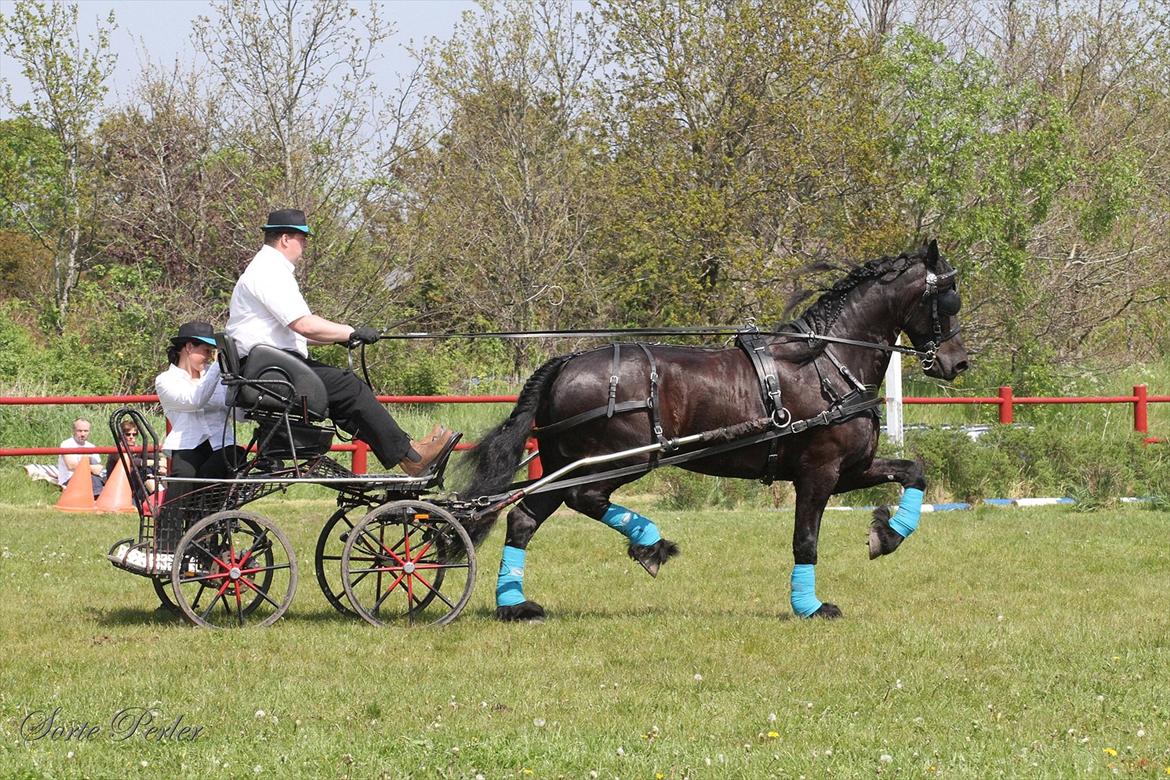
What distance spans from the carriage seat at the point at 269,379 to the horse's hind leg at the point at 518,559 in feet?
4.90

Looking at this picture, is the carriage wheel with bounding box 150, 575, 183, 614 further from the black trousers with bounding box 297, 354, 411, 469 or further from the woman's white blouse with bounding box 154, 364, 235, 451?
the black trousers with bounding box 297, 354, 411, 469

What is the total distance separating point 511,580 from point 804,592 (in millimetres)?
1734

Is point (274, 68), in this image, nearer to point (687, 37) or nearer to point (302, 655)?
point (687, 37)

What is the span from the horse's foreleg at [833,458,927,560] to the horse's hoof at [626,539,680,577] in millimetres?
1144

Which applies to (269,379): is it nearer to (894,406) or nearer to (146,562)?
(146,562)

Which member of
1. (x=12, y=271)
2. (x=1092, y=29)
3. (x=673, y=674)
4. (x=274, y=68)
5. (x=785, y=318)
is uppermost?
(x=1092, y=29)

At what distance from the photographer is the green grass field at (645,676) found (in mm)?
5227

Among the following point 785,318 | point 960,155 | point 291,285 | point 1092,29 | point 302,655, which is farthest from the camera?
point 1092,29

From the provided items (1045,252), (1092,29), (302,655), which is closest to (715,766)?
(302,655)

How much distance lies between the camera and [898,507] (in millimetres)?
8625

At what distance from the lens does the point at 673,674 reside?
22.0ft

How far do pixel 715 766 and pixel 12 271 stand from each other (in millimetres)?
31096

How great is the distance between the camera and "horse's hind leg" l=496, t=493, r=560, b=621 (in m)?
8.31

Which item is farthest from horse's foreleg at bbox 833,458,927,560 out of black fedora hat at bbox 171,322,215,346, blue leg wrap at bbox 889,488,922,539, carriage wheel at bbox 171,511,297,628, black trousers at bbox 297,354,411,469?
black fedora hat at bbox 171,322,215,346
